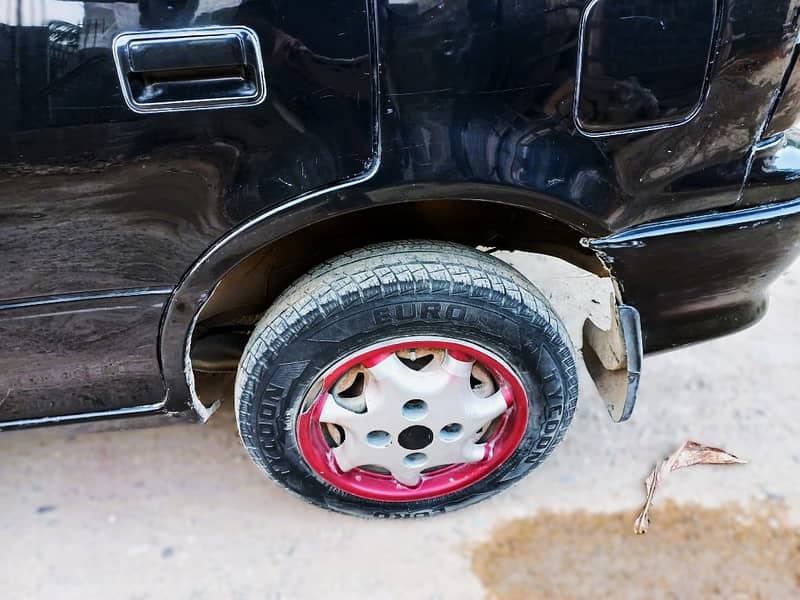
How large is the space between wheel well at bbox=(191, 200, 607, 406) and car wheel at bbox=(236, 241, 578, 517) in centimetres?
13

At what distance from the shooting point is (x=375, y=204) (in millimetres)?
1443

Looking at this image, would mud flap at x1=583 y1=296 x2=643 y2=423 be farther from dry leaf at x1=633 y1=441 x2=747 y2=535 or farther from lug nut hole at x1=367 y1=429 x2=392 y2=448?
lug nut hole at x1=367 y1=429 x2=392 y2=448

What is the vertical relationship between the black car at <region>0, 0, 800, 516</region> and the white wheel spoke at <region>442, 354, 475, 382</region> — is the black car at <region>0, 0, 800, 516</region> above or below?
above

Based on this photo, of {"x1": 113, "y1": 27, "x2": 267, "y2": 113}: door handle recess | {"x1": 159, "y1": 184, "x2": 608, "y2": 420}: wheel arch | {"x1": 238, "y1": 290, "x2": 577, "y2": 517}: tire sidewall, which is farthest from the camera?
{"x1": 238, "y1": 290, "x2": 577, "y2": 517}: tire sidewall

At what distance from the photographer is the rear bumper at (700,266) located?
5.23 feet

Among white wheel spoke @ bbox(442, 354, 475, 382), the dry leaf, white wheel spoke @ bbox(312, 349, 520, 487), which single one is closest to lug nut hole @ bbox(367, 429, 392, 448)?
white wheel spoke @ bbox(312, 349, 520, 487)

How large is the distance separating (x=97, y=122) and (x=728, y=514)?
198 cm

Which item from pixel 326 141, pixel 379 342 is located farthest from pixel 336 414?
pixel 326 141

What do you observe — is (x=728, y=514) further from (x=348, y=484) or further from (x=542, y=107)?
(x=542, y=107)

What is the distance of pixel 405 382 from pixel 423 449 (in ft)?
0.84

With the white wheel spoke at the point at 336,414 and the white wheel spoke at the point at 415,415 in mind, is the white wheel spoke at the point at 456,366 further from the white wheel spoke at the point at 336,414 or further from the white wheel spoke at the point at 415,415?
the white wheel spoke at the point at 336,414

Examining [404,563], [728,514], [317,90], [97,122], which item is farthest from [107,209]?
[728,514]

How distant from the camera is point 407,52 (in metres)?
1.28

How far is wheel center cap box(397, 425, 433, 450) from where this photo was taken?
1813mm
